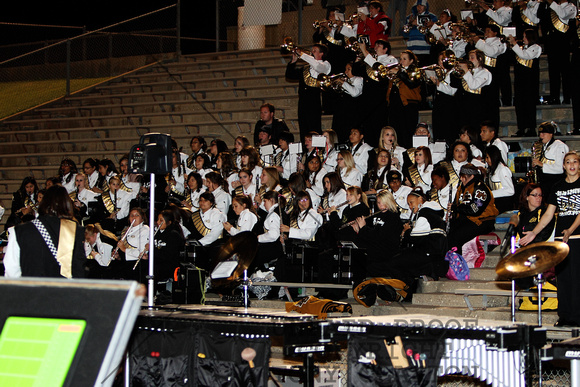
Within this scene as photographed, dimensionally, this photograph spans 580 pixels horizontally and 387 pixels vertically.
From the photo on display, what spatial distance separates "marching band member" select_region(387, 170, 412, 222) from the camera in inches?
422

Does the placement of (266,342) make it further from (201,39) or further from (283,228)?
(201,39)

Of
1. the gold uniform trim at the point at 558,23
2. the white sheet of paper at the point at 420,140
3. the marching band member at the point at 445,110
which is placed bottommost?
the white sheet of paper at the point at 420,140

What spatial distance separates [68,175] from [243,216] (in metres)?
5.06

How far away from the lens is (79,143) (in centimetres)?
1739

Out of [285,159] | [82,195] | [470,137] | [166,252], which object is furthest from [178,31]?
[470,137]

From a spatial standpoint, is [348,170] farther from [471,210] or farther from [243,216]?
[471,210]

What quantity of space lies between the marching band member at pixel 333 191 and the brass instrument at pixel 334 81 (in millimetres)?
2378

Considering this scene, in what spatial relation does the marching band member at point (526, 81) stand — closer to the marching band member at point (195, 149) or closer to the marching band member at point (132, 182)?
the marching band member at point (195, 149)

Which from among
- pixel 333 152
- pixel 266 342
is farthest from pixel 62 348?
pixel 333 152

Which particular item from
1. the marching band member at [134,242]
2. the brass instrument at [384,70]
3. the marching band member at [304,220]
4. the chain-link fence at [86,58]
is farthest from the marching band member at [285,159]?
the chain-link fence at [86,58]

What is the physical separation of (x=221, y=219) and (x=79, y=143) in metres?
7.15

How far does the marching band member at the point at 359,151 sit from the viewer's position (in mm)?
12000

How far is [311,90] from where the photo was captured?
13336 millimetres

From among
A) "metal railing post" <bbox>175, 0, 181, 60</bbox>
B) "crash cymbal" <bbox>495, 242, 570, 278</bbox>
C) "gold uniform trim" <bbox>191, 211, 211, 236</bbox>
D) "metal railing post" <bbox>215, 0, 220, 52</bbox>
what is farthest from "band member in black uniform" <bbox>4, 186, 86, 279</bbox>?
"metal railing post" <bbox>175, 0, 181, 60</bbox>
